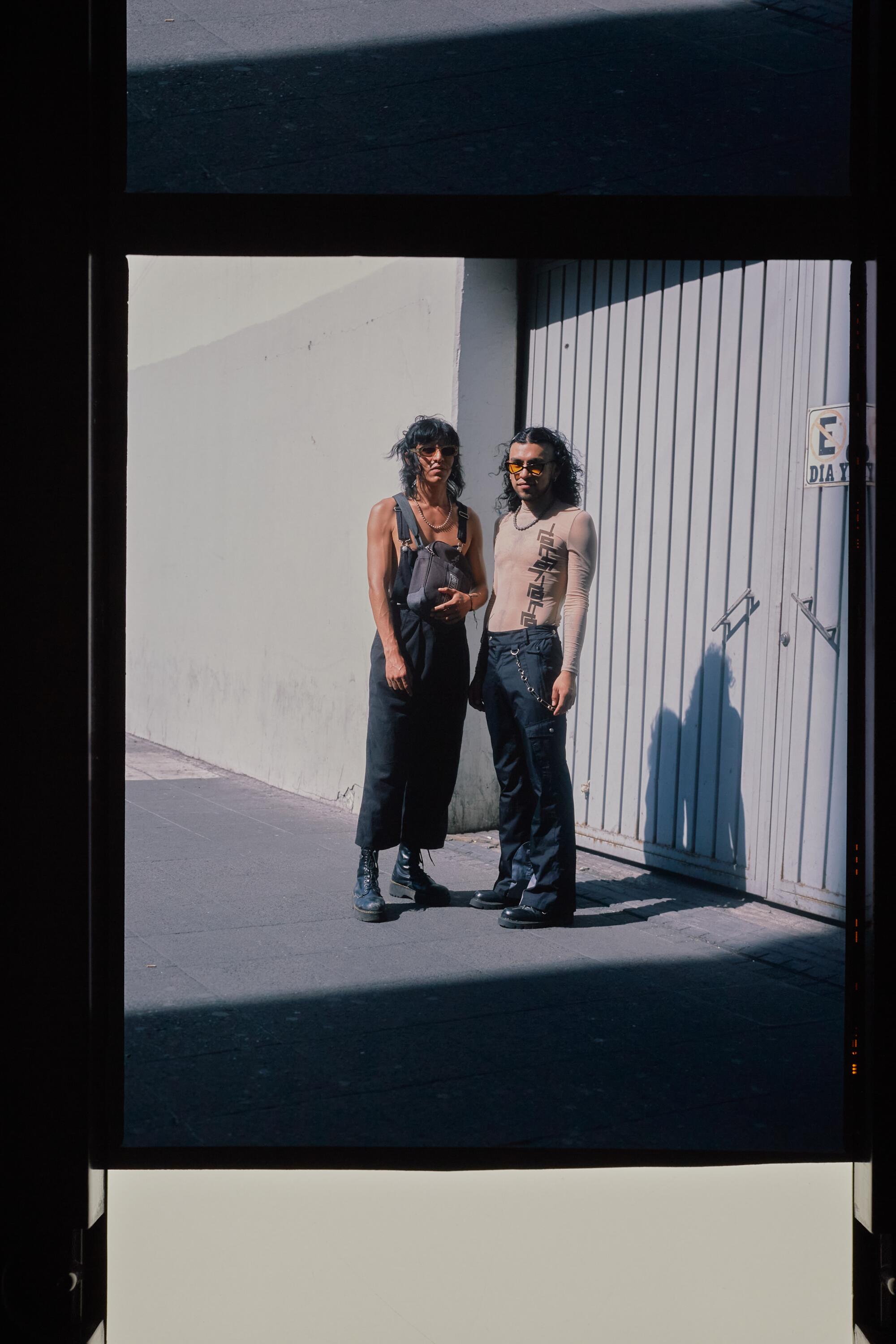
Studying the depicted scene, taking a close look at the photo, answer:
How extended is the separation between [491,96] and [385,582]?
2235mm

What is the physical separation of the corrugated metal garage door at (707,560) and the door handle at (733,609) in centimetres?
1

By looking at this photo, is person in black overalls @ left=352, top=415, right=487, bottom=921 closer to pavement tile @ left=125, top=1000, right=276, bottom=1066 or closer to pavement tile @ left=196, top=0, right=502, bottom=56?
pavement tile @ left=125, top=1000, right=276, bottom=1066

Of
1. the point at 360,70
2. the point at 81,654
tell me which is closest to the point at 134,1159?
the point at 81,654

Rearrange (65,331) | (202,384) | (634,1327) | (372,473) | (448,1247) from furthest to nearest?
(202,384) < (372,473) < (448,1247) < (634,1327) < (65,331)

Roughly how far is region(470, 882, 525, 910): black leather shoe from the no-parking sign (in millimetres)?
2072

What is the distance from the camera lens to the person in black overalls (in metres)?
5.21

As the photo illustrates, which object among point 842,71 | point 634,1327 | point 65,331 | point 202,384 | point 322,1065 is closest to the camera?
point 65,331

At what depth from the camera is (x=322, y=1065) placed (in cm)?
374

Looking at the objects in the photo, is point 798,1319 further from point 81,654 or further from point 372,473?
point 372,473

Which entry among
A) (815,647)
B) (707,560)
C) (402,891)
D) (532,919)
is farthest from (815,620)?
(402,891)

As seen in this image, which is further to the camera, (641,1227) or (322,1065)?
(322,1065)

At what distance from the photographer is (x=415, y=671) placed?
5.32 m

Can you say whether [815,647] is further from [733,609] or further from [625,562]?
[625,562]

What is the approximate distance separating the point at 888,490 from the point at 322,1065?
2316 millimetres
